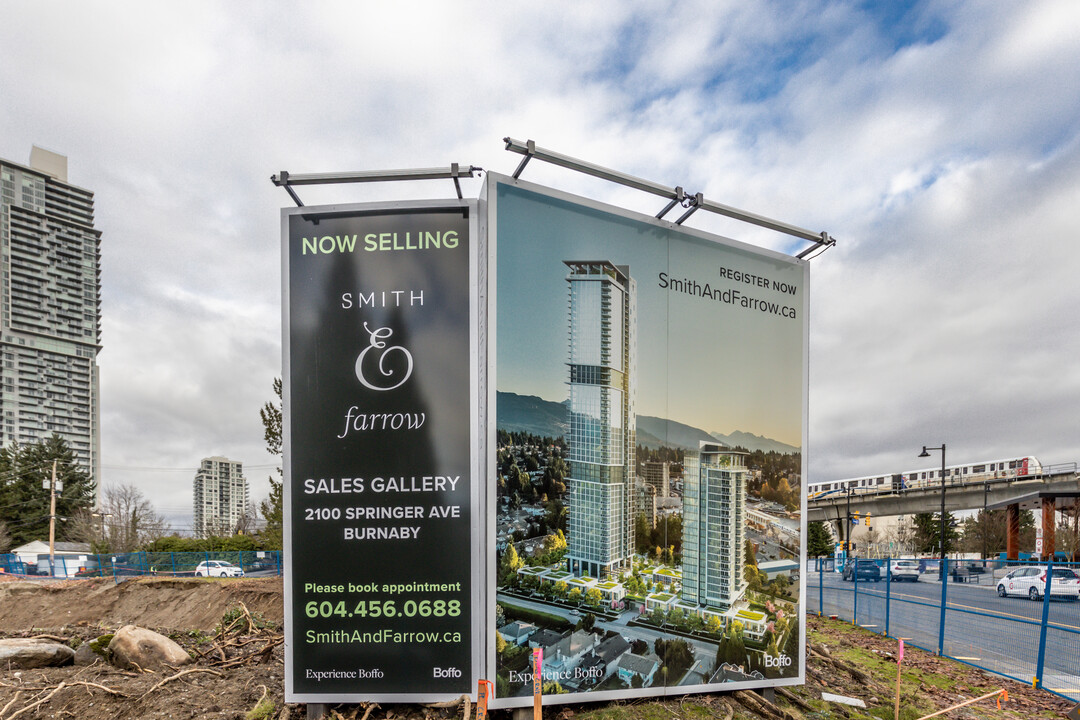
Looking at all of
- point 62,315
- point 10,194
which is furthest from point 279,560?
point 10,194

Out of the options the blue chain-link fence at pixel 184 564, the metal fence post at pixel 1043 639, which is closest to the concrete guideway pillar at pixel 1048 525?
the metal fence post at pixel 1043 639

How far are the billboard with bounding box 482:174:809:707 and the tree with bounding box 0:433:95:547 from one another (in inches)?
2387

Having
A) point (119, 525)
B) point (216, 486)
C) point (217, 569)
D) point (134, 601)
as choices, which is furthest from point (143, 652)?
point (216, 486)

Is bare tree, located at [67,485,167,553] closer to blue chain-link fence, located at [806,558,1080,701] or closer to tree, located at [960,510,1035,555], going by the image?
blue chain-link fence, located at [806,558,1080,701]

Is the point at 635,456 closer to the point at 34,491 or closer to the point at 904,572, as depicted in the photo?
the point at 904,572

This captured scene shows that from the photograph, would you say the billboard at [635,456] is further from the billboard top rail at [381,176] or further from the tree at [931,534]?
the tree at [931,534]

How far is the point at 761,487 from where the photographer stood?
305 inches

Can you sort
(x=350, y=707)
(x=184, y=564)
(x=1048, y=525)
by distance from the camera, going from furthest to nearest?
(x=1048, y=525)
(x=184, y=564)
(x=350, y=707)

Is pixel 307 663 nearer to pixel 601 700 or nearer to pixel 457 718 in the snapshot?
pixel 457 718

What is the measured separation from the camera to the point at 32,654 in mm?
8820

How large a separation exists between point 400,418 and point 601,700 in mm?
3749

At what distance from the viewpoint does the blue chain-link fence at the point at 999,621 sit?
10125 millimetres

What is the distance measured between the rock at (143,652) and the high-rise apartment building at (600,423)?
6.19 m

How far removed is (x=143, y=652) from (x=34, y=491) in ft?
200
